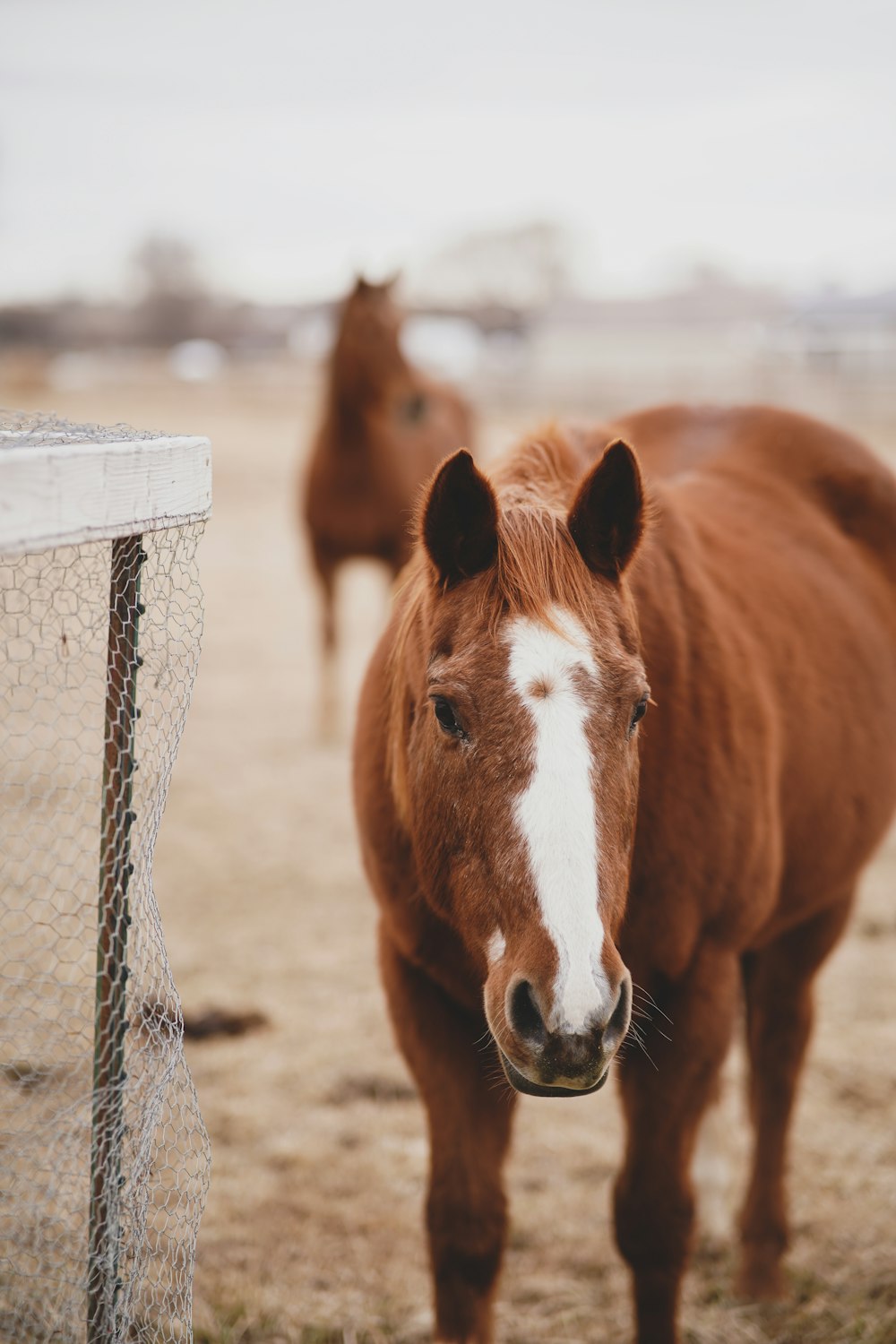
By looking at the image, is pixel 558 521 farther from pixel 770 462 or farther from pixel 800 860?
pixel 770 462

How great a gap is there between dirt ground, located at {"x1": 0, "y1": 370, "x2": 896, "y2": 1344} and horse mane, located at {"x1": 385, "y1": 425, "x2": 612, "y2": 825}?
1.42 m

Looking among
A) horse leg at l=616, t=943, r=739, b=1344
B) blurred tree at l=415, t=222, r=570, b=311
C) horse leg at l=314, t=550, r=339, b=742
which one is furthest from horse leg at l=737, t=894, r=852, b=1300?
blurred tree at l=415, t=222, r=570, b=311

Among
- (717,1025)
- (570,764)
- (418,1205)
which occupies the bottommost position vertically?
(418,1205)

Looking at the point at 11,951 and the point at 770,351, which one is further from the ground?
the point at 770,351

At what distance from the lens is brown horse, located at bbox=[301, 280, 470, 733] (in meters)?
7.95

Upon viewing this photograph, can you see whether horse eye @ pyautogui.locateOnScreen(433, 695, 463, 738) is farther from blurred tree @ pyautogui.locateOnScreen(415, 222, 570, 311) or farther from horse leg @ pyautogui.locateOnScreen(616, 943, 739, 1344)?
blurred tree @ pyautogui.locateOnScreen(415, 222, 570, 311)

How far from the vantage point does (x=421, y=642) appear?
2.07m

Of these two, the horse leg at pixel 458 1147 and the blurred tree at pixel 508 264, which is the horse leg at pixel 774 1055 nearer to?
the horse leg at pixel 458 1147

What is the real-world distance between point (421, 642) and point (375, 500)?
6149mm

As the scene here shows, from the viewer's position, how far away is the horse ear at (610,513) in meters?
1.93

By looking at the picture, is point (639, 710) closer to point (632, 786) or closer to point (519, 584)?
point (632, 786)

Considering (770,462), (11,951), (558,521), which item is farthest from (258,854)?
(558,521)

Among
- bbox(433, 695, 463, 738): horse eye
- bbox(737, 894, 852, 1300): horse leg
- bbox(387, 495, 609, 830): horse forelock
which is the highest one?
bbox(387, 495, 609, 830): horse forelock

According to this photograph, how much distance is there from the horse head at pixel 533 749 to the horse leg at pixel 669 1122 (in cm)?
56
